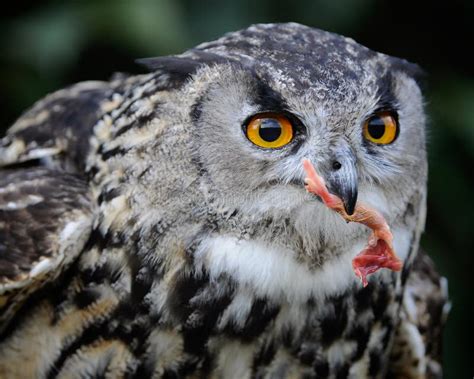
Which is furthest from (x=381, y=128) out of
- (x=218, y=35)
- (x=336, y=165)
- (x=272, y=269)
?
(x=218, y=35)

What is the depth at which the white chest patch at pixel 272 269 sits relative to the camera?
6.67ft

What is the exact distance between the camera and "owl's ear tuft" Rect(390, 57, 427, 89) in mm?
2196

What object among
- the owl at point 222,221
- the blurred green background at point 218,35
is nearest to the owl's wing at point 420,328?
the owl at point 222,221

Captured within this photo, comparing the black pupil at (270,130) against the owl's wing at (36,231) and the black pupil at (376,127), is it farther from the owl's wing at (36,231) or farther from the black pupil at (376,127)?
the owl's wing at (36,231)

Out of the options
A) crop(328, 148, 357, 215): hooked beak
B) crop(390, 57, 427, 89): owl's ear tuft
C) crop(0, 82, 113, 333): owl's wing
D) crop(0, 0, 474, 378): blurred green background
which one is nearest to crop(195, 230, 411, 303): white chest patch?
crop(328, 148, 357, 215): hooked beak

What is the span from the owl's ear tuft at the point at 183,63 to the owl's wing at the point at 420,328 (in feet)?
3.10

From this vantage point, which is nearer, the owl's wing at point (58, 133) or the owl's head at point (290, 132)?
the owl's head at point (290, 132)

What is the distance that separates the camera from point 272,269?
206cm

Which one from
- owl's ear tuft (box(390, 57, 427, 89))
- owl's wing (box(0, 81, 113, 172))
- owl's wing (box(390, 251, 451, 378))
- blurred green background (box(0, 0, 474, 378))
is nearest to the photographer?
owl's ear tuft (box(390, 57, 427, 89))

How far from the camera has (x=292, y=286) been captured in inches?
82.4

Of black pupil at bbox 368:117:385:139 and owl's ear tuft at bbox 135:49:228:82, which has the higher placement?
owl's ear tuft at bbox 135:49:228:82

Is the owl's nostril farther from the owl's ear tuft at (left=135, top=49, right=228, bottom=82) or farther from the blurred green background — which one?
the blurred green background

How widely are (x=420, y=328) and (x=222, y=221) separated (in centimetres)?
83

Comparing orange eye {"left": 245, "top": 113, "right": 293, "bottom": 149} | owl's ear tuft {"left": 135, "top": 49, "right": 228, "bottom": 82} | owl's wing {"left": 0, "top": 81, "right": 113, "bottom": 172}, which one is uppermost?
owl's ear tuft {"left": 135, "top": 49, "right": 228, "bottom": 82}
